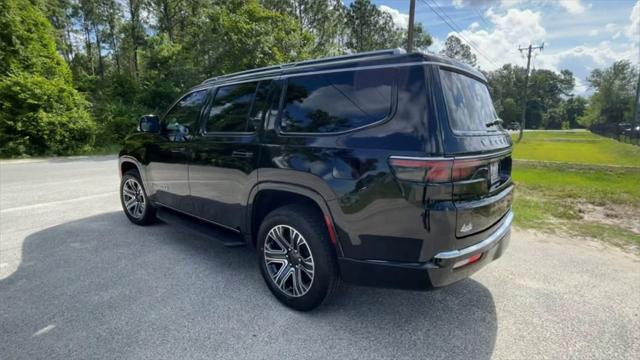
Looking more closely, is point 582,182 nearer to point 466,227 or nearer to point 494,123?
point 494,123

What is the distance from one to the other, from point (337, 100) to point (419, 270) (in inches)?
52.4

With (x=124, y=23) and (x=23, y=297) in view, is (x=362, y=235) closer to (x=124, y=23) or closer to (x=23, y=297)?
(x=23, y=297)

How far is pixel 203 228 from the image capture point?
3.49m

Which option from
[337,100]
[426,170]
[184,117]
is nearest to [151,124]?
[184,117]

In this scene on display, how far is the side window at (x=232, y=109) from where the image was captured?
3057 mm

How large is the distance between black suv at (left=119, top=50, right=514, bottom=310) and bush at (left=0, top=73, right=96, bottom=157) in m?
14.4

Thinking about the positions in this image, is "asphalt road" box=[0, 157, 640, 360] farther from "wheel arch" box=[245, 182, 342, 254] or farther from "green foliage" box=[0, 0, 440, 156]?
"green foliage" box=[0, 0, 440, 156]

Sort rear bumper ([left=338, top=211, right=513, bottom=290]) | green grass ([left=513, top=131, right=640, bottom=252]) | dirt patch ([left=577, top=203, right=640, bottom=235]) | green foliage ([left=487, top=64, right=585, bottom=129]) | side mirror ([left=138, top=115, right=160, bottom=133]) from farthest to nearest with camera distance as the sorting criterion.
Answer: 1. green foliage ([left=487, top=64, right=585, bottom=129])
2. dirt patch ([left=577, top=203, right=640, bottom=235])
3. green grass ([left=513, top=131, right=640, bottom=252])
4. side mirror ([left=138, top=115, right=160, bottom=133])
5. rear bumper ([left=338, top=211, right=513, bottom=290])

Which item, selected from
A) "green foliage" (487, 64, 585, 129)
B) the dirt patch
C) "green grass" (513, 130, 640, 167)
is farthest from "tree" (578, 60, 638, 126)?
the dirt patch

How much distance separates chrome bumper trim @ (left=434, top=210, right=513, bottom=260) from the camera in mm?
2049

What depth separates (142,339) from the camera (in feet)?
7.45

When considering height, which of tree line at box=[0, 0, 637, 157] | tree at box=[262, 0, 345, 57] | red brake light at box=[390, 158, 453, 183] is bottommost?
red brake light at box=[390, 158, 453, 183]

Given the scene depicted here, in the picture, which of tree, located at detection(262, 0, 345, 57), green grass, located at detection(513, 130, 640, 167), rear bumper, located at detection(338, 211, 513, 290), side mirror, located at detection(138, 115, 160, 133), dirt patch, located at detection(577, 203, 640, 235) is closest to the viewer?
rear bumper, located at detection(338, 211, 513, 290)

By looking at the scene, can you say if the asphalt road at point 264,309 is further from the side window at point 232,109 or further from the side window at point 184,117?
the side window at point 232,109
